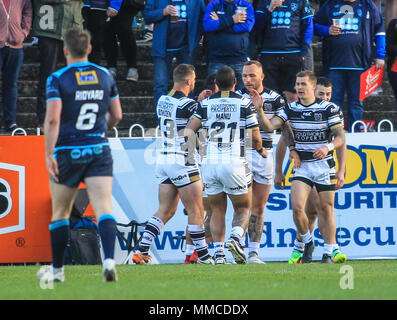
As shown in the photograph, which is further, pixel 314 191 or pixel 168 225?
pixel 168 225

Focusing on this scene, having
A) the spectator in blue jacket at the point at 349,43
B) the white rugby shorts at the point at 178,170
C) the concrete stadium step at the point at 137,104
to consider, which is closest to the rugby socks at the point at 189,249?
the white rugby shorts at the point at 178,170

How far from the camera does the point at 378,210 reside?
14820mm

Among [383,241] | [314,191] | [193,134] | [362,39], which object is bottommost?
[383,241]

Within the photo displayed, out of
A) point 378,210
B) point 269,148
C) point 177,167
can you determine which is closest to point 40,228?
point 177,167

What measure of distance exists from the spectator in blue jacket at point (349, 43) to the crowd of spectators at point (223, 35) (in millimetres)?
16

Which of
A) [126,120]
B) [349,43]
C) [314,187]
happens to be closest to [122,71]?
[126,120]

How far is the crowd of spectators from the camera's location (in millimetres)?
15031

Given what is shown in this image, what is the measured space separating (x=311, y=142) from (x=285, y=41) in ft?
10.2

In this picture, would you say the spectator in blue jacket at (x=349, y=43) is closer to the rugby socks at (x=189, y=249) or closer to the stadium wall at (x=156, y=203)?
the stadium wall at (x=156, y=203)

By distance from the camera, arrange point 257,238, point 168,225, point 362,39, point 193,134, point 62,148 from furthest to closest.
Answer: point 362,39 → point 168,225 → point 257,238 → point 193,134 → point 62,148

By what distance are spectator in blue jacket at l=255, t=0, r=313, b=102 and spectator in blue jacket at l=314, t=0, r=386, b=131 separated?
45 cm
